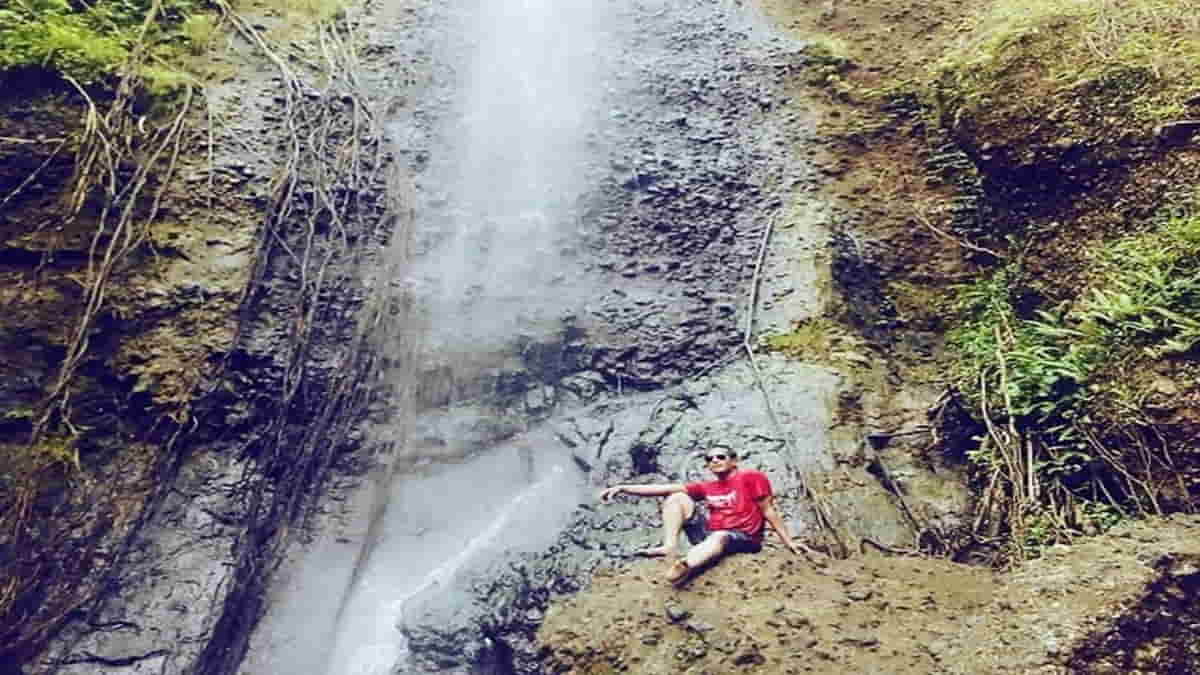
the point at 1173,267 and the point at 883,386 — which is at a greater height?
the point at 1173,267

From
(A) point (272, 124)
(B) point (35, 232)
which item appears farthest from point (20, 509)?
(A) point (272, 124)

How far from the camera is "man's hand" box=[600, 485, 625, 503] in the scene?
5383 millimetres

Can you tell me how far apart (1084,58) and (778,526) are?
413cm

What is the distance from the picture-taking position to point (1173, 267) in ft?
16.2

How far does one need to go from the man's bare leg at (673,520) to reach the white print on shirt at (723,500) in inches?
8.9

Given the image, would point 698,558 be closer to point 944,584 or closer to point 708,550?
point 708,550

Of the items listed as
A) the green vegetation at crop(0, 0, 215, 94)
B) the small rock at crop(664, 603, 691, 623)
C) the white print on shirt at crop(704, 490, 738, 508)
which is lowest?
the small rock at crop(664, 603, 691, 623)

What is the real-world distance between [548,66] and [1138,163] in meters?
5.33

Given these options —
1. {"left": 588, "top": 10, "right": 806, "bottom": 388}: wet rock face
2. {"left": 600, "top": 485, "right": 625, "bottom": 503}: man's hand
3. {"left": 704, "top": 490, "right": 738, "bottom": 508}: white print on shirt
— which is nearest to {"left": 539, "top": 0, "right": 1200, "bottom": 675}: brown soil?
{"left": 704, "top": 490, "right": 738, "bottom": 508}: white print on shirt

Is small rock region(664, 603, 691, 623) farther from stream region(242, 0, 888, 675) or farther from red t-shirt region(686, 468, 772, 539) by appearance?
stream region(242, 0, 888, 675)

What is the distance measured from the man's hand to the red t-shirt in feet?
1.79

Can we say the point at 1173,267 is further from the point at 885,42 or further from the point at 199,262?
the point at 199,262

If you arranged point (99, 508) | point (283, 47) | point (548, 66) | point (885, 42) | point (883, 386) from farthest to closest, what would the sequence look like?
point (548, 66)
point (885, 42)
point (283, 47)
point (883, 386)
point (99, 508)

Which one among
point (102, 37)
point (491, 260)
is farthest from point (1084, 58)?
point (102, 37)
